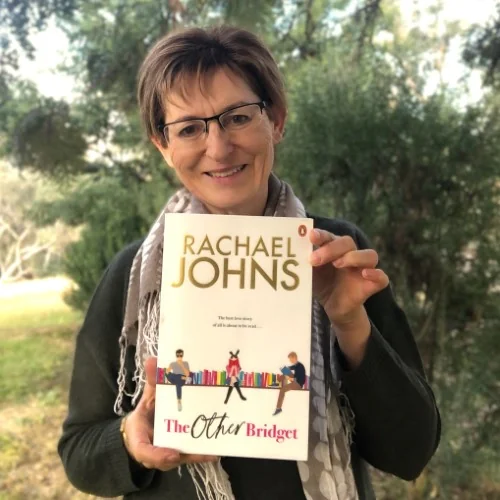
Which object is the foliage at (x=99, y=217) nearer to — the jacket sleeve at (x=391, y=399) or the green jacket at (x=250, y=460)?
the green jacket at (x=250, y=460)

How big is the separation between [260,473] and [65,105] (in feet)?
7.55

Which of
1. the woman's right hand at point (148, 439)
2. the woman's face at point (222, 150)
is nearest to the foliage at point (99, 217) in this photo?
the woman's face at point (222, 150)

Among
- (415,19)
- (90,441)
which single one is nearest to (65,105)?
(415,19)

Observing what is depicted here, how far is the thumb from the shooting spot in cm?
76

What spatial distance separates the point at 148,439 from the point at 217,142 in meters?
0.48

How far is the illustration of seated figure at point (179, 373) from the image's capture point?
76 centimetres

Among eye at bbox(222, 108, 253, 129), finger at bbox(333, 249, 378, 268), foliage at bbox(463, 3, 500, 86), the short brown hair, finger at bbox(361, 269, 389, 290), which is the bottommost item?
finger at bbox(361, 269, 389, 290)

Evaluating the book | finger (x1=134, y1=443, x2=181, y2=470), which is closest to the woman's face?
the book

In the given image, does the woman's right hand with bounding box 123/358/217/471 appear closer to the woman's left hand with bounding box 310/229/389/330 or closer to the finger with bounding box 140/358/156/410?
the finger with bounding box 140/358/156/410

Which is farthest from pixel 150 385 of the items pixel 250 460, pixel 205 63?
pixel 205 63

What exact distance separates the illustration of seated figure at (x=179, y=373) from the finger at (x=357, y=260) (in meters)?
0.26

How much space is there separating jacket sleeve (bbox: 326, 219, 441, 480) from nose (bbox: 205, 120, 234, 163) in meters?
0.37

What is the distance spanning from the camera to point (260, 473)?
0.87 m

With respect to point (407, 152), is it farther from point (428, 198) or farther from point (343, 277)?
point (343, 277)
